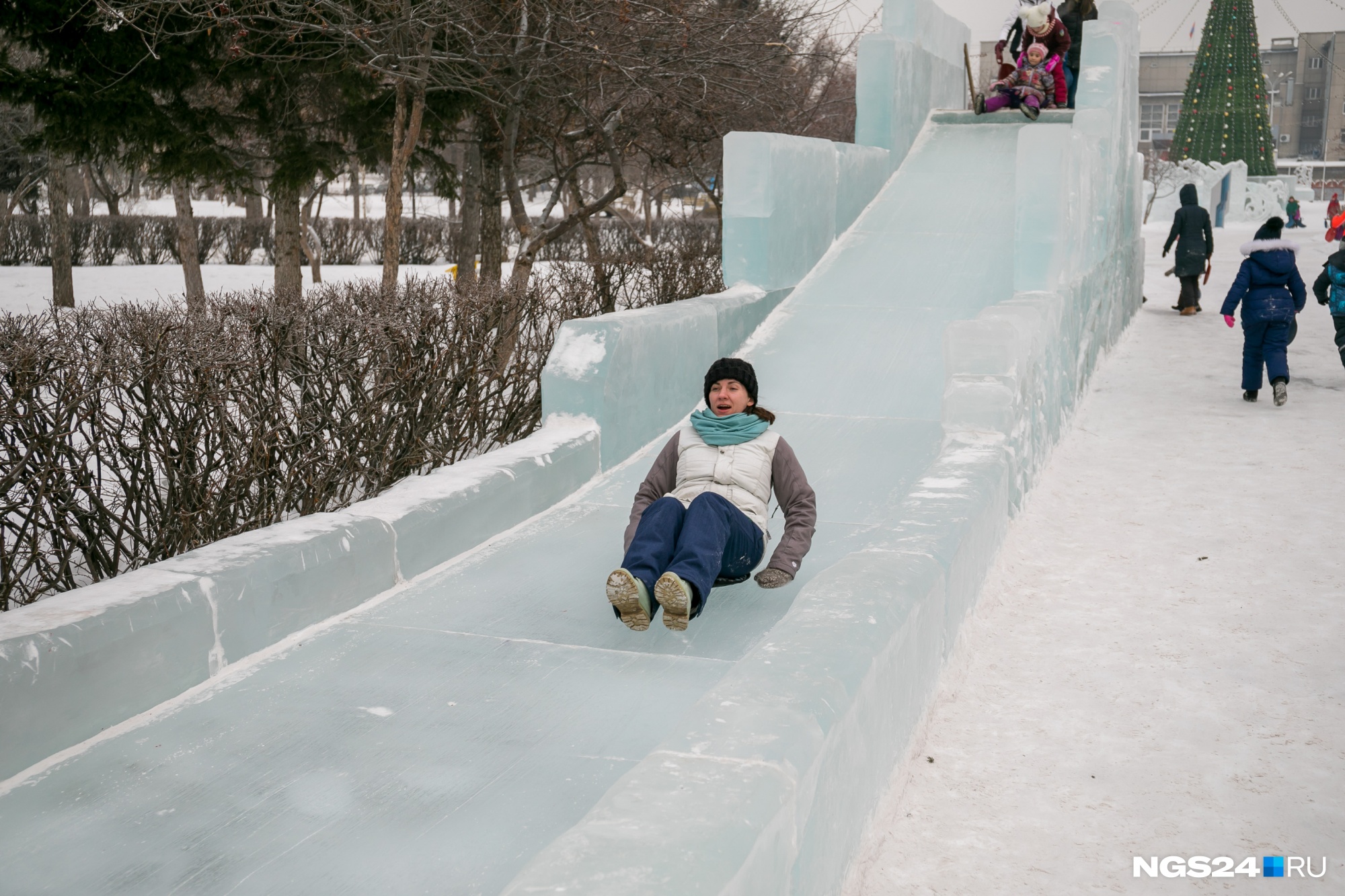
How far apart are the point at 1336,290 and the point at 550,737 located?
875cm

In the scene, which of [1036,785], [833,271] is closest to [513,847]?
[1036,785]

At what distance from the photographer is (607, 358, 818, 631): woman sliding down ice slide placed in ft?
13.8

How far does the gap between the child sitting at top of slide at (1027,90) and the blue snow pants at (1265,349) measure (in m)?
4.08

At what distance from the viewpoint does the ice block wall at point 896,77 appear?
38.0ft

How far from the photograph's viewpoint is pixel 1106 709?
4.18m

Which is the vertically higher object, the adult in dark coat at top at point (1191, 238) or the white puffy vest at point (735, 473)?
the adult in dark coat at top at point (1191, 238)

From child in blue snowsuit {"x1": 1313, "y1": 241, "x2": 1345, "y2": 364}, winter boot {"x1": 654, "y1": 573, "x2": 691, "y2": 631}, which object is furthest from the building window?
winter boot {"x1": 654, "y1": 573, "x2": 691, "y2": 631}

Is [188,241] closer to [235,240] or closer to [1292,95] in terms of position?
[235,240]

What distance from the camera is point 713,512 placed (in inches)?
173

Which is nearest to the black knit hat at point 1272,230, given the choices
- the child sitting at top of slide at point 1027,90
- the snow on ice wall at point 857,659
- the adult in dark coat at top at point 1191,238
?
the snow on ice wall at point 857,659

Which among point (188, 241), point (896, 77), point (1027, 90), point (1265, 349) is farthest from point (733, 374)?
point (188, 241)

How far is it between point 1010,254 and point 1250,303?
1.88 m

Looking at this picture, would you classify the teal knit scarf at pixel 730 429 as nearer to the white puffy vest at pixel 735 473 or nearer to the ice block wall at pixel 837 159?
the white puffy vest at pixel 735 473

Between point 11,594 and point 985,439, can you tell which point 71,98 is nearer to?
point 11,594
